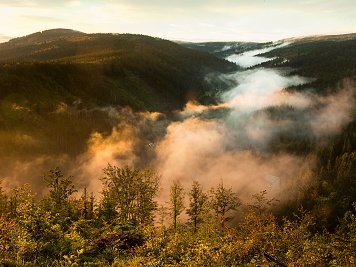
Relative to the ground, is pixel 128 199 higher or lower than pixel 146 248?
lower

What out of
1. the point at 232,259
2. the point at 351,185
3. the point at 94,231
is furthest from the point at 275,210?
the point at 232,259

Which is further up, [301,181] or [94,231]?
[94,231]

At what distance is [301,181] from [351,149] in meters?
44.0

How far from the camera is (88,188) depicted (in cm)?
18738

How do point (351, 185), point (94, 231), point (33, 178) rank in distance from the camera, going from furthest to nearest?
point (33, 178) → point (351, 185) → point (94, 231)

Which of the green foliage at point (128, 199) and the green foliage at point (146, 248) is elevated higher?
the green foliage at point (146, 248)

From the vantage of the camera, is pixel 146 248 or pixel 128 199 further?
pixel 128 199

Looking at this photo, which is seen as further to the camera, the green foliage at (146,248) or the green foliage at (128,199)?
the green foliage at (128,199)

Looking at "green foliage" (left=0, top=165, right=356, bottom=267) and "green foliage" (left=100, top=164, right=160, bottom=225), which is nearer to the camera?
"green foliage" (left=0, top=165, right=356, bottom=267)

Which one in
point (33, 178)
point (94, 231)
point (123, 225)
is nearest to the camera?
point (94, 231)

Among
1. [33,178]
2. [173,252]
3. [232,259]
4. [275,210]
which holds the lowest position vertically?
[275,210]

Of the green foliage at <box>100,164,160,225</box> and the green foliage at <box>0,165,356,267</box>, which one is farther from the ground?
the green foliage at <box>0,165,356,267</box>

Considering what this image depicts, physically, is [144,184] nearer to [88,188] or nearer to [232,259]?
[232,259]

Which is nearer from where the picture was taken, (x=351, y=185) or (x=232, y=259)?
(x=232, y=259)
